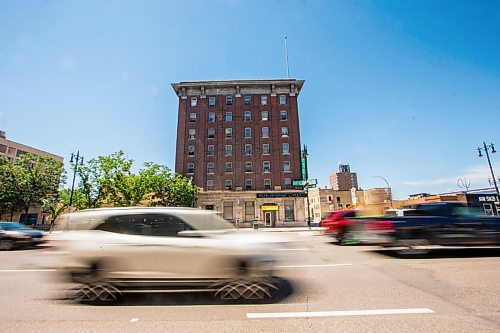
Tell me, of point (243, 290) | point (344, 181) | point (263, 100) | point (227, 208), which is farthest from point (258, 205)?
point (344, 181)

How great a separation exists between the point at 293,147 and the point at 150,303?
36.3 meters

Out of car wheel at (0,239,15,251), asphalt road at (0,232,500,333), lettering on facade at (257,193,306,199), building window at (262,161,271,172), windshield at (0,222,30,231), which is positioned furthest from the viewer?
building window at (262,161,271,172)

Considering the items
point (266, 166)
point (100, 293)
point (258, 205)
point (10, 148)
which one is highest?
point (10, 148)

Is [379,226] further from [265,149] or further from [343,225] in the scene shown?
[265,149]

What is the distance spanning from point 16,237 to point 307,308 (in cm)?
1550

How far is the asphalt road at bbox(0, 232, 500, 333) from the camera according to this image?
3578 mm

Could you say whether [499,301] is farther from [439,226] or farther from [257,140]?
[257,140]

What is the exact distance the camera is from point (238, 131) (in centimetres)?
4019

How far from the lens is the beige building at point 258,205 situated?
3650 centimetres

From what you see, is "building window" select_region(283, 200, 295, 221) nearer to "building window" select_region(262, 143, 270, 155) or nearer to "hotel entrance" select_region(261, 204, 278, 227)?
"hotel entrance" select_region(261, 204, 278, 227)

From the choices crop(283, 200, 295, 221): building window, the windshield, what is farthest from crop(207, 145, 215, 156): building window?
the windshield

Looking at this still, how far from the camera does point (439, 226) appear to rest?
8.75m

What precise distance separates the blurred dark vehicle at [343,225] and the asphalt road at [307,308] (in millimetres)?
5354

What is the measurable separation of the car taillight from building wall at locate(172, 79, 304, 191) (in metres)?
27.6
